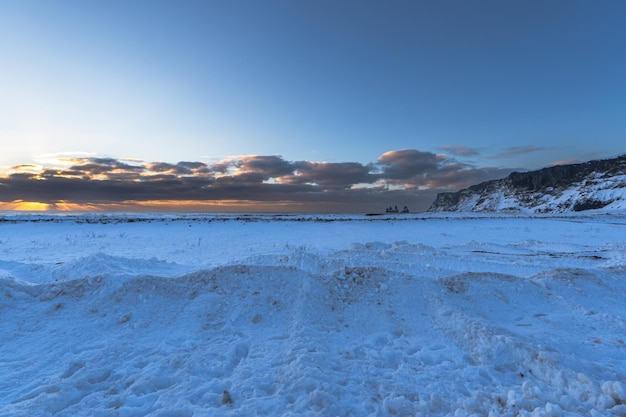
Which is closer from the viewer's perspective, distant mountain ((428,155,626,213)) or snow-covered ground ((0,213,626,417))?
snow-covered ground ((0,213,626,417))

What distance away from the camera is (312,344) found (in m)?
6.90

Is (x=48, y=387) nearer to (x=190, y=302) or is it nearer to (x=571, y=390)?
(x=190, y=302)

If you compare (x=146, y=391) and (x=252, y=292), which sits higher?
(x=252, y=292)

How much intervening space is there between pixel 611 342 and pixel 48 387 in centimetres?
1137

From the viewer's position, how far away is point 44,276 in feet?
39.3

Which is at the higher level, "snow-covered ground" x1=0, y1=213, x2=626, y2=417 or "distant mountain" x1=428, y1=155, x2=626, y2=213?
"distant mountain" x1=428, y1=155, x2=626, y2=213

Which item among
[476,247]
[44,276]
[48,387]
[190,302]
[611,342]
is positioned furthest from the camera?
[476,247]

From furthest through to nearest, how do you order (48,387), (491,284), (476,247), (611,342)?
1. (476,247)
2. (491,284)
3. (611,342)
4. (48,387)

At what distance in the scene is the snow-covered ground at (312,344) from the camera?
5066mm

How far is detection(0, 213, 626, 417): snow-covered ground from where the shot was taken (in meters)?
5.07

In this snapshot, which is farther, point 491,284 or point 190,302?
point 491,284

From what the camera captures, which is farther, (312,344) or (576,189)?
(576,189)

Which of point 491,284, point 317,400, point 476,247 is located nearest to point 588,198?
point 476,247

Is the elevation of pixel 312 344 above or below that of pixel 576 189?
below
